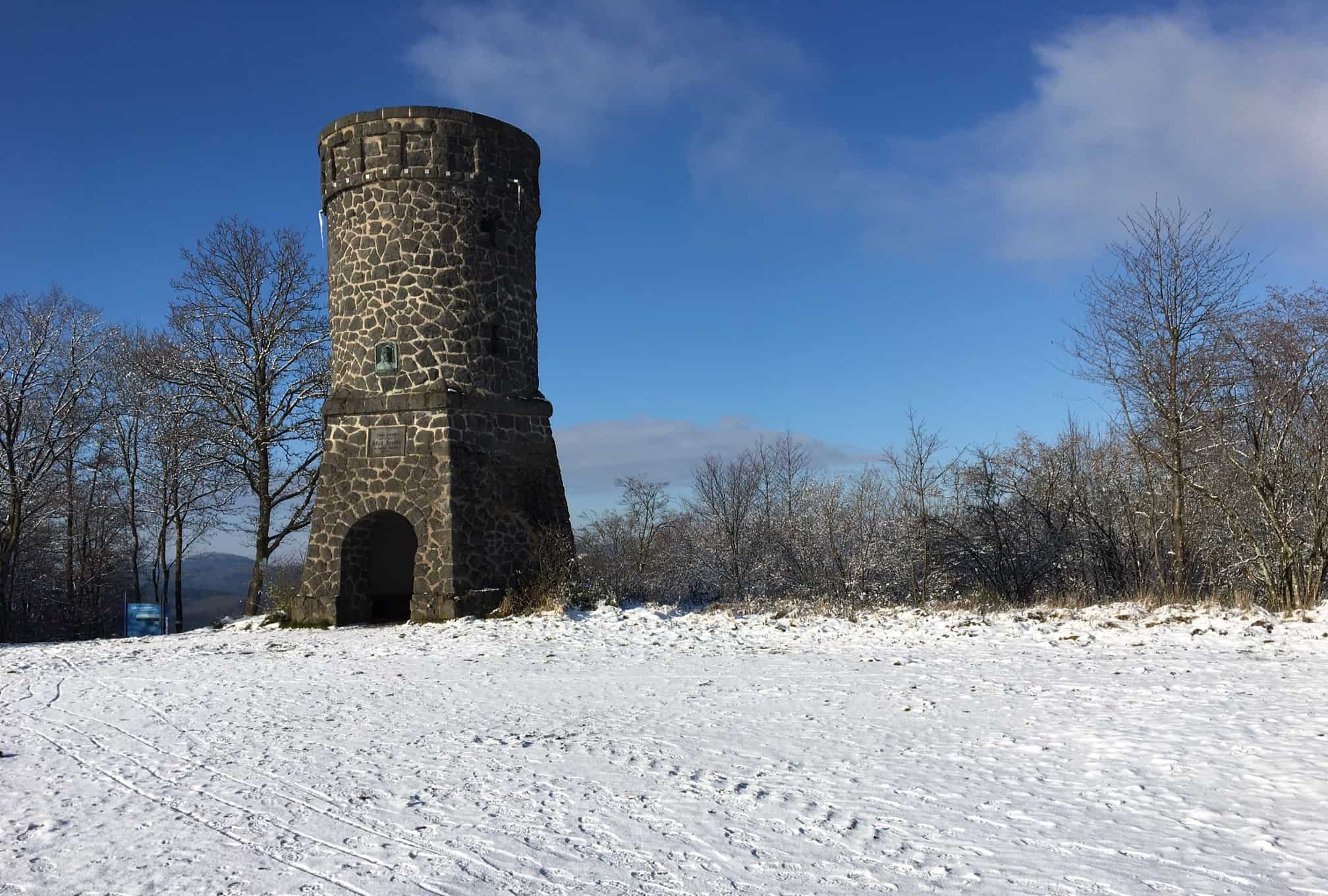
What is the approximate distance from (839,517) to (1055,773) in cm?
2238

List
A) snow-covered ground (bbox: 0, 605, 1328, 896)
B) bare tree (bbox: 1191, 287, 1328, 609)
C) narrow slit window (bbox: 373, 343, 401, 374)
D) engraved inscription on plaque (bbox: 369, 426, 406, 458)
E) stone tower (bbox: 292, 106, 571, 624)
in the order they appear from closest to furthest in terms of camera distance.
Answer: snow-covered ground (bbox: 0, 605, 1328, 896) < bare tree (bbox: 1191, 287, 1328, 609) < stone tower (bbox: 292, 106, 571, 624) < engraved inscription on plaque (bbox: 369, 426, 406, 458) < narrow slit window (bbox: 373, 343, 401, 374)

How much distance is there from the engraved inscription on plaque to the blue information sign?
6538 mm

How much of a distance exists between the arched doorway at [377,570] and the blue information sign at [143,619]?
14.8 ft

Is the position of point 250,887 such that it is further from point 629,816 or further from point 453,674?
point 453,674

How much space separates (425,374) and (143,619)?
27.2 ft

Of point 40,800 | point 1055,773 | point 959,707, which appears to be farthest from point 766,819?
point 40,800

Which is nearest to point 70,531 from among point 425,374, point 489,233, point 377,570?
point 377,570

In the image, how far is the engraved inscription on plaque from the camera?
14438 mm

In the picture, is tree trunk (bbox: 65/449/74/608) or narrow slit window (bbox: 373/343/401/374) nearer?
narrow slit window (bbox: 373/343/401/374)

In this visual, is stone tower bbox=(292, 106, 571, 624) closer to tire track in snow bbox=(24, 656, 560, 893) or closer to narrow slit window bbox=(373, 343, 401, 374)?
narrow slit window bbox=(373, 343, 401, 374)

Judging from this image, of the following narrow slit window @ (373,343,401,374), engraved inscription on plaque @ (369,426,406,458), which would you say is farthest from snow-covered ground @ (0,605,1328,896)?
narrow slit window @ (373,343,401,374)

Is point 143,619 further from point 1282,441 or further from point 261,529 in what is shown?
point 1282,441

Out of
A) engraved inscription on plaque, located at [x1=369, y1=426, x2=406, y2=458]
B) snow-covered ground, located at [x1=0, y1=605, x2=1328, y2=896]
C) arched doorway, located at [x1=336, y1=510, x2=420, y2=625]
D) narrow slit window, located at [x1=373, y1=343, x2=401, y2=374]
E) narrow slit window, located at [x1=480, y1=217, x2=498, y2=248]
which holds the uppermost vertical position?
narrow slit window, located at [x1=480, y1=217, x2=498, y2=248]

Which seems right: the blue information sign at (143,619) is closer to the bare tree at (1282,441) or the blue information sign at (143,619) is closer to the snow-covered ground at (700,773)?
the snow-covered ground at (700,773)
